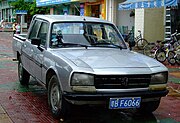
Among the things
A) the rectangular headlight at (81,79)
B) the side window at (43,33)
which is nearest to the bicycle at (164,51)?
the side window at (43,33)

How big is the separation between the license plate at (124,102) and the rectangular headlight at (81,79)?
17.2 inches

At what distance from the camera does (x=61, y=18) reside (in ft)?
24.5

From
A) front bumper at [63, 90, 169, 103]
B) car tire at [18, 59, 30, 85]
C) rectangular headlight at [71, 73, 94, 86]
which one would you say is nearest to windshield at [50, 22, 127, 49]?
rectangular headlight at [71, 73, 94, 86]

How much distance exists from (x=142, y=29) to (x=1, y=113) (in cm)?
1603

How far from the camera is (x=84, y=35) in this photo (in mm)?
7078

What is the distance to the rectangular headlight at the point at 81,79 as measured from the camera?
5.47 metres

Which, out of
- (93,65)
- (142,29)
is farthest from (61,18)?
(142,29)

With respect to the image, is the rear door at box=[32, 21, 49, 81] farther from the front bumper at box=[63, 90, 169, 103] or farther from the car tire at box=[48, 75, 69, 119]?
the front bumper at box=[63, 90, 169, 103]

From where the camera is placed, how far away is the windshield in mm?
6906

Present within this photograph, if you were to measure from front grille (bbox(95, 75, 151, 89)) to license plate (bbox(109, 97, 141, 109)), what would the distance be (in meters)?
0.19

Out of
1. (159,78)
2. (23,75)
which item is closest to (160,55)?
(23,75)

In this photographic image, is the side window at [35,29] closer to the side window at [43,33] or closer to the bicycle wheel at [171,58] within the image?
the side window at [43,33]

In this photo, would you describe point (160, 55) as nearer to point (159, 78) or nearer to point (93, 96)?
point (159, 78)

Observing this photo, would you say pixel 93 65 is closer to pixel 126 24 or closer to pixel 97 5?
pixel 126 24
